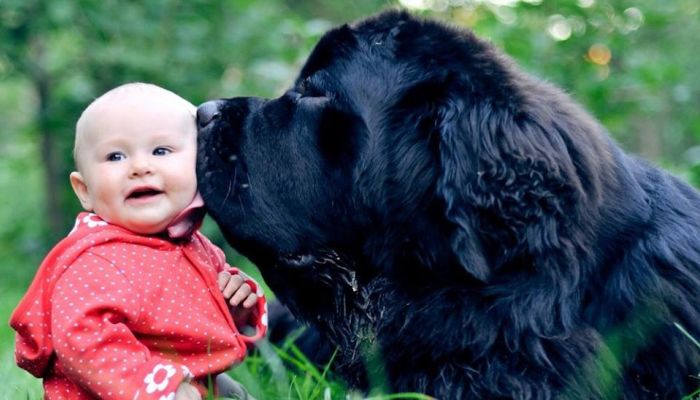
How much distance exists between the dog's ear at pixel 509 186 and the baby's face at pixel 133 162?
2.11 ft

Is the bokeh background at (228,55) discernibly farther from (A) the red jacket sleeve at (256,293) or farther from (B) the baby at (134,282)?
(B) the baby at (134,282)

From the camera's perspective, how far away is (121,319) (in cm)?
197

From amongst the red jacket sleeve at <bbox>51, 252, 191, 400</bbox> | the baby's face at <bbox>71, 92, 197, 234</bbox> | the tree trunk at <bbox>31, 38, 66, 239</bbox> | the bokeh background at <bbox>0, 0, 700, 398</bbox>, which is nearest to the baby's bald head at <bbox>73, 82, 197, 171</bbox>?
the baby's face at <bbox>71, 92, 197, 234</bbox>

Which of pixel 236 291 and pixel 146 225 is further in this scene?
pixel 236 291

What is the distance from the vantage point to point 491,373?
210 centimetres

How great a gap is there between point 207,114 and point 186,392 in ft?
2.46

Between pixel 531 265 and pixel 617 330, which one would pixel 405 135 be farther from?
pixel 617 330

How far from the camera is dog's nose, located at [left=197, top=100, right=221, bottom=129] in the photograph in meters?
2.35

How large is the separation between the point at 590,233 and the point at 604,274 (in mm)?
116

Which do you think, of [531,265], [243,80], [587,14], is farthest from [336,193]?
[243,80]

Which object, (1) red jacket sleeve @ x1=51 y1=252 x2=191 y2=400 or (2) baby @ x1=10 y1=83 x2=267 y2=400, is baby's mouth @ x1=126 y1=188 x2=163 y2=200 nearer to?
(2) baby @ x1=10 y1=83 x2=267 y2=400

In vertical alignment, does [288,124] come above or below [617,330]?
above

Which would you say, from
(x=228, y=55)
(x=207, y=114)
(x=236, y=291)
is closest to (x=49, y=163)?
(x=228, y=55)

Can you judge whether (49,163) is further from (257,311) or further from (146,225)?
(146,225)
